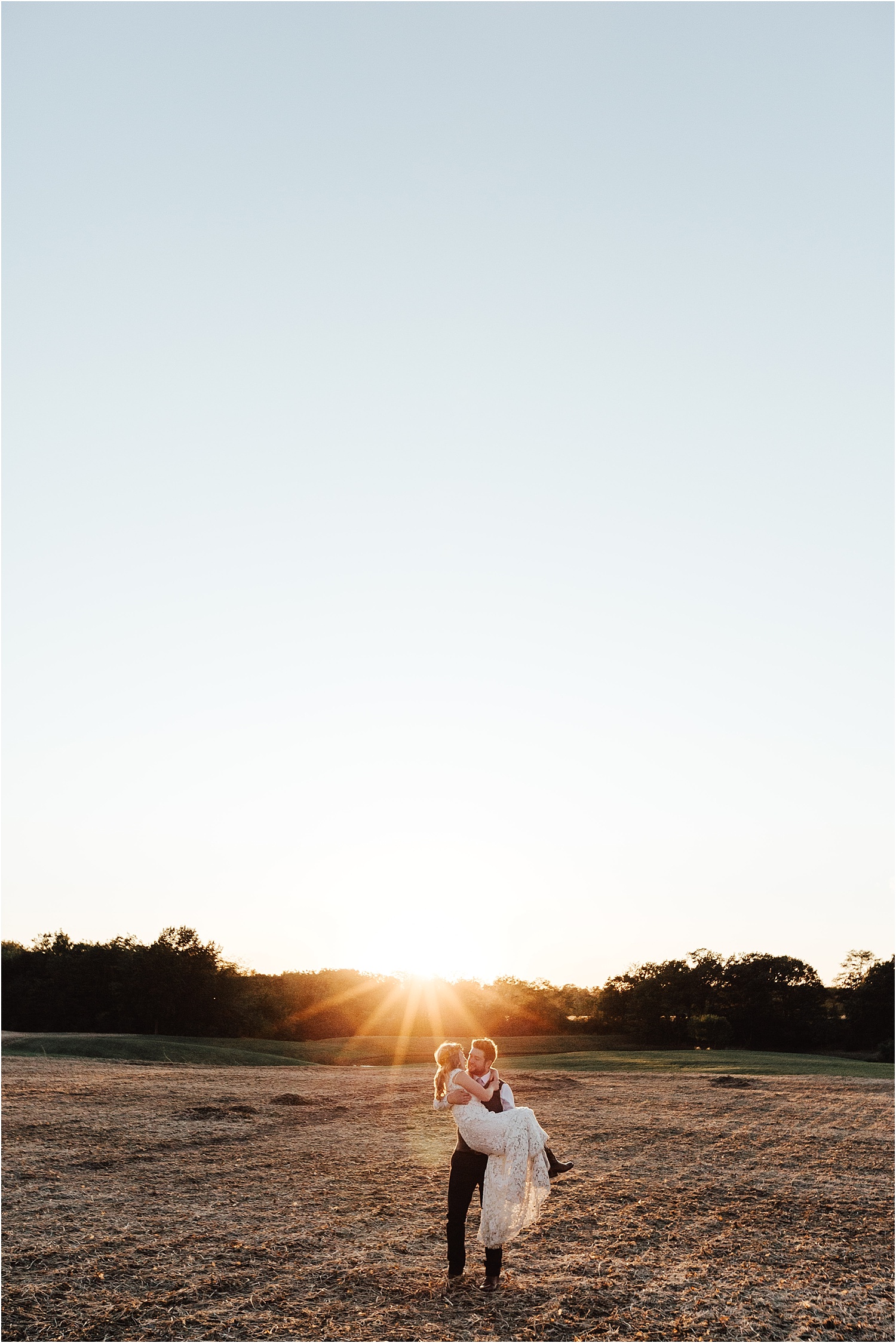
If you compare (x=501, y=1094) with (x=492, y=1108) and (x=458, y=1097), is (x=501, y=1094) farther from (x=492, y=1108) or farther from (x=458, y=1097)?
(x=458, y=1097)

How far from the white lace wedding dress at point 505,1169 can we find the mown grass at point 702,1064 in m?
35.6

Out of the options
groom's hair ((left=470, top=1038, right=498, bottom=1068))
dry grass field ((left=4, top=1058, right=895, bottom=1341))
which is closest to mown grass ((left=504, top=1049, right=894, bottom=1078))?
dry grass field ((left=4, top=1058, right=895, bottom=1341))

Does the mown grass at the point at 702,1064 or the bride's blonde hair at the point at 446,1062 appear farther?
the mown grass at the point at 702,1064

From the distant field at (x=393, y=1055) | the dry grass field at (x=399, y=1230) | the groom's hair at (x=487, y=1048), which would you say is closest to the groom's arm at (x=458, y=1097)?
the groom's hair at (x=487, y=1048)

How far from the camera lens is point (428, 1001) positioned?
7675cm

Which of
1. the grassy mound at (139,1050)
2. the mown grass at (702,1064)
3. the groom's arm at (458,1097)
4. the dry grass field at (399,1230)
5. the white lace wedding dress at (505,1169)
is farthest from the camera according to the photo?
the mown grass at (702,1064)

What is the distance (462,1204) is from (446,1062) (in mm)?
1450

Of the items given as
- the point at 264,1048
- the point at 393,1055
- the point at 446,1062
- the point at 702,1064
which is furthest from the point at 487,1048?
the point at 264,1048

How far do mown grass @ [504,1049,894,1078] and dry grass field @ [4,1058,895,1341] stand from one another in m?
21.6

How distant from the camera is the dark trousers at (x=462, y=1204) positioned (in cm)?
976

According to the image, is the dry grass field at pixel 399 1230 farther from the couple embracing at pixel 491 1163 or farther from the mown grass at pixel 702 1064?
the mown grass at pixel 702 1064

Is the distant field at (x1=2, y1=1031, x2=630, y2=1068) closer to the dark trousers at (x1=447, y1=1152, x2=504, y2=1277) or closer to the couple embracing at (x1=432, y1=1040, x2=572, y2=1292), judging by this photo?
the dark trousers at (x1=447, y1=1152, x2=504, y2=1277)

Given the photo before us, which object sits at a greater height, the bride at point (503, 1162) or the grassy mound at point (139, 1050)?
the bride at point (503, 1162)

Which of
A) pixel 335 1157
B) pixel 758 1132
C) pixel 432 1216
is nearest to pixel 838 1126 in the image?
pixel 758 1132
